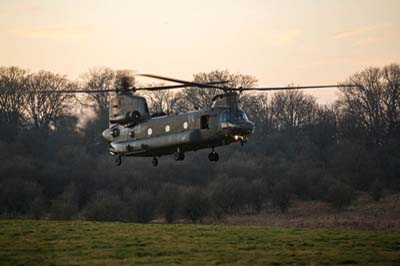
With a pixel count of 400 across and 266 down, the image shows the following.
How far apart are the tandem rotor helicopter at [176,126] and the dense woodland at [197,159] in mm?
24985

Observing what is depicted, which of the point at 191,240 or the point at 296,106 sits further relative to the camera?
the point at 296,106

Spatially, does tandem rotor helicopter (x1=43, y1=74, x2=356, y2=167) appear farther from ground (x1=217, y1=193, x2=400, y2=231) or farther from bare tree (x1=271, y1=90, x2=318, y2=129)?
bare tree (x1=271, y1=90, x2=318, y2=129)

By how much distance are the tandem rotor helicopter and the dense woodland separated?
2499 centimetres

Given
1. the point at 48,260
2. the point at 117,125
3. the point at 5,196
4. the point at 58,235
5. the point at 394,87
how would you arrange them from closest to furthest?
the point at 48,260
the point at 58,235
the point at 117,125
the point at 5,196
the point at 394,87

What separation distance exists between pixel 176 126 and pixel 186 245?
7.01m

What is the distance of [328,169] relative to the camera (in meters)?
96.8

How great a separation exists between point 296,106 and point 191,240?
2969 inches

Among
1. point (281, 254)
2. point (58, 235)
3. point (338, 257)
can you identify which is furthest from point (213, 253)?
point (58, 235)

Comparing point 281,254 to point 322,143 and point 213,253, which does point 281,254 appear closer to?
point 213,253

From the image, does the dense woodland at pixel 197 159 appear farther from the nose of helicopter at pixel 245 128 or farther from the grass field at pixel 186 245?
the nose of helicopter at pixel 245 128

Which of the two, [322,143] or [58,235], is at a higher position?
[322,143]

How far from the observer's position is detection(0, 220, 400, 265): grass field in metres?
33.6

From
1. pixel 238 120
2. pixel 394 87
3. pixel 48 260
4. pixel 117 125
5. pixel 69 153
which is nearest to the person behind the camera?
pixel 48 260

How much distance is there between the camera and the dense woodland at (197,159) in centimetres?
7462
